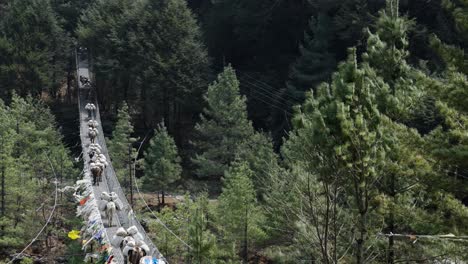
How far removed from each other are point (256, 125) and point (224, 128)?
22.8ft

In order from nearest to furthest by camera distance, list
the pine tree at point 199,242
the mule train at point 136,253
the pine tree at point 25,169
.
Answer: the mule train at point 136,253 → the pine tree at point 199,242 → the pine tree at point 25,169

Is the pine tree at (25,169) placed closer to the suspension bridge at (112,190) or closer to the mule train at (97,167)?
the suspension bridge at (112,190)

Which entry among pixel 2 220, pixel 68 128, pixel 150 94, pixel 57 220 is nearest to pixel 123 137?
pixel 57 220

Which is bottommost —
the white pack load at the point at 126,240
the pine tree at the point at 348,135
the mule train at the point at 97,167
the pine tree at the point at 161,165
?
the white pack load at the point at 126,240

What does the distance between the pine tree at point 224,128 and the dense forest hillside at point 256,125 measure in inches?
4.4

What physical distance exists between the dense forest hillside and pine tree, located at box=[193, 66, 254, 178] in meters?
0.11

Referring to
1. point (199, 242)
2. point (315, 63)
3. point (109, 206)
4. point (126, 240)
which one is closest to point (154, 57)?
point (315, 63)

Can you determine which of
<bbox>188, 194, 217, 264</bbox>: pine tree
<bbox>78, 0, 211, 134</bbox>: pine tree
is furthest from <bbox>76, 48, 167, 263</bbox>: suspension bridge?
<bbox>78, 0, 211, 134</bbox>: pine tree

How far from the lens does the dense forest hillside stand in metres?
9.76

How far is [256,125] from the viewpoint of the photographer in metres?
42.1

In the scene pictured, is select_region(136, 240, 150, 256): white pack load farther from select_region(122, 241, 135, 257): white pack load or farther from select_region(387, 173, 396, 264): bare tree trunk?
select_region(387, 173, 396, 264): bare tree trunk

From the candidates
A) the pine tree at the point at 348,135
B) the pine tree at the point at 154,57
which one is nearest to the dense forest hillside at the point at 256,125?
the pine tree at the point at 348,135

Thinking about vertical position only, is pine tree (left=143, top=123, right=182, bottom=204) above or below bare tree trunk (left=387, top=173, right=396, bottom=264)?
above

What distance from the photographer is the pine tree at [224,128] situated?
3453 centimetres
